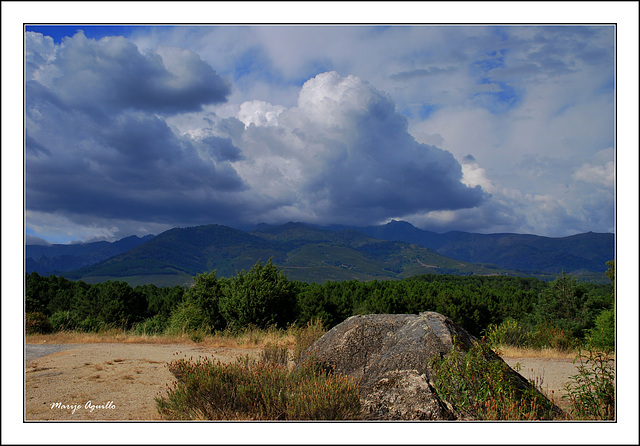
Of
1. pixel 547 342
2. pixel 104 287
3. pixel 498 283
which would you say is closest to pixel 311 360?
pixel 547 342

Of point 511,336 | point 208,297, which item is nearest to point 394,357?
point 511,336

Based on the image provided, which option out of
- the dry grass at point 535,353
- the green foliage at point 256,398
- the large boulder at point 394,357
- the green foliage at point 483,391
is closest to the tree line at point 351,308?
the dry grass at point 535,353

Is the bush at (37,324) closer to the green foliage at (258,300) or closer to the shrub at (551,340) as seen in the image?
the green foliage at (258,300)

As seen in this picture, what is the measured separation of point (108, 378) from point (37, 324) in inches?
378

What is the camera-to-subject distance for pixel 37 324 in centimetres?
1510

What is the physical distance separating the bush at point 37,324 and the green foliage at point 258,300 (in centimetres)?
634

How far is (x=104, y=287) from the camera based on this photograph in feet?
102

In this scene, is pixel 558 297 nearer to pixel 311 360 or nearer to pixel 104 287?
pixel 311 360

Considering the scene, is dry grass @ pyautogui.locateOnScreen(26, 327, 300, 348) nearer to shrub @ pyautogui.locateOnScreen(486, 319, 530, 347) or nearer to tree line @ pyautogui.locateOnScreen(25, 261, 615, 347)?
tree line @ pyautogui.locateOnScreen(25, 261, 615, 347)

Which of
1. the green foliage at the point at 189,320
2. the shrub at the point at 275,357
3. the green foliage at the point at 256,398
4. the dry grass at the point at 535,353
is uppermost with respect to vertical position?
the green foliage at the point at 256,398

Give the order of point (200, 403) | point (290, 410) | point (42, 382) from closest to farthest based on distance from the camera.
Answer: point (290, 410)
point (200, 403)
point (42, 382)

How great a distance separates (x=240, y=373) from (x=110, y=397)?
2398mm

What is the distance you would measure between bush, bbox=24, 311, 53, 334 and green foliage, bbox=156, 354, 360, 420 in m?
12.1

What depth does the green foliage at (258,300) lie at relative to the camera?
590 inches
